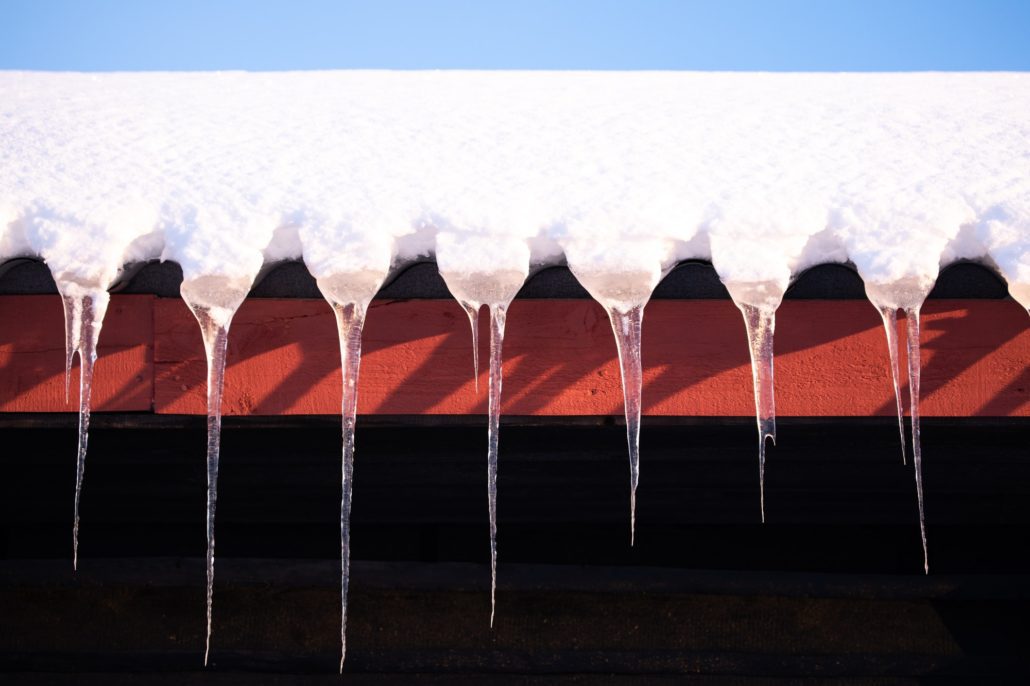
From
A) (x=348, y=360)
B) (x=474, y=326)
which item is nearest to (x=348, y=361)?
(x=348, y=360)

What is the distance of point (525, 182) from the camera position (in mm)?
1446

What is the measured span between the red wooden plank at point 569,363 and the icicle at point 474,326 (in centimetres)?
2

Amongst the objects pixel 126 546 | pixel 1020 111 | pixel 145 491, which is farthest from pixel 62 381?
pixel 1020 111

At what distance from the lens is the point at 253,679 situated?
2016 mm

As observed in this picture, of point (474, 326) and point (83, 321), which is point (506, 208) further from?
point (83, 321)

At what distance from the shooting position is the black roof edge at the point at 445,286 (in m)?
1.40

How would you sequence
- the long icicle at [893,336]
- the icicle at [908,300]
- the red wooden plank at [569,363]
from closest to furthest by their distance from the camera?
the icicle at [908,300] < the long icicle at [893,336] < the red wooden plank at [569,363]

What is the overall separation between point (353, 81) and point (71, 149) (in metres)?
1.28

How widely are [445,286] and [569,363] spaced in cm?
33

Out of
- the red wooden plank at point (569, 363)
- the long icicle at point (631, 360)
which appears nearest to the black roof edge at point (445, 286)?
the red wooden plank at point (569, 363)

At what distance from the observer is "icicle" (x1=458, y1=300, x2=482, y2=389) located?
1.27 metres

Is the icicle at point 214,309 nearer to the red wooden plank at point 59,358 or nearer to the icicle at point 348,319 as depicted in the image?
the icicle at point 348,319

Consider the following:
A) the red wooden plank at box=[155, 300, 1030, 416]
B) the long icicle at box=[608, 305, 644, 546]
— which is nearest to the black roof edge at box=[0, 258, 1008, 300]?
the red wooden plank at box=[155, 300, 1030, 416]

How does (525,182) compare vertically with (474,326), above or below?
above
